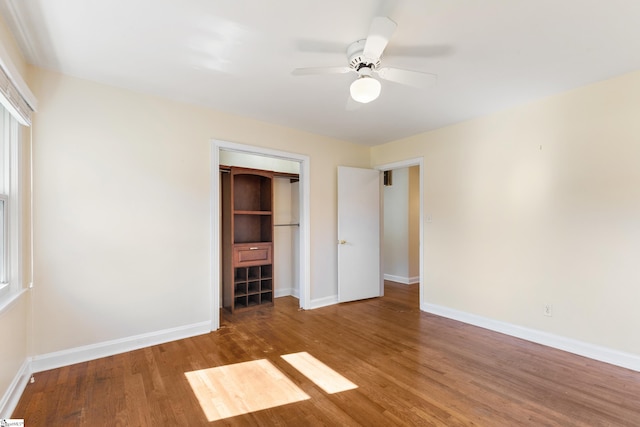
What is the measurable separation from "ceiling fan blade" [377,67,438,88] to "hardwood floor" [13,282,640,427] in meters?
2.22

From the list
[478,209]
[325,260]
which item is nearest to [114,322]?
[325,260]

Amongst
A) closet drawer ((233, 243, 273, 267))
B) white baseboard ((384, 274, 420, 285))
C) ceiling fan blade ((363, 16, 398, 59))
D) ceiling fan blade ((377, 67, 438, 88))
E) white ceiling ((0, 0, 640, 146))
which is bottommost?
white baseboard ((384, 274, 420, 285))

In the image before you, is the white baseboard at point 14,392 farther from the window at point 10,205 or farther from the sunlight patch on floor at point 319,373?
the sunlight patch on floor at point 319,373

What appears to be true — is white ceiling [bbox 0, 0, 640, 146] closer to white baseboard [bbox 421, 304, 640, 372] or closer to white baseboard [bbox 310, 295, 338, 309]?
white baseboard [bbox 421, 304, 640, 372]

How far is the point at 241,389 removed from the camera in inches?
85.7

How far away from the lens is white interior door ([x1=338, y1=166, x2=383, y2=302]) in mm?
4434

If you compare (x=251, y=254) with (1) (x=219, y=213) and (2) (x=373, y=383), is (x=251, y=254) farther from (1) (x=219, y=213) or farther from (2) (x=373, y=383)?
(2) (x=373, y=383)

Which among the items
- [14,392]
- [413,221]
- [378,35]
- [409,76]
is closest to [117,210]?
[14,392]

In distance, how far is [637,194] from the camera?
246cm

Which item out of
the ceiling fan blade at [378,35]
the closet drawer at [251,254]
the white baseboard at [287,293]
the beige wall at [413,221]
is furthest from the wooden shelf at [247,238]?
the beige wall at [413,221]

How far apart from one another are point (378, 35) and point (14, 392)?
331cm

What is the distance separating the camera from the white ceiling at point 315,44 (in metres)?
1.73

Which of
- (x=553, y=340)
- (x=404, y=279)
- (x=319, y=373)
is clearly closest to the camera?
(x=319, y=373)

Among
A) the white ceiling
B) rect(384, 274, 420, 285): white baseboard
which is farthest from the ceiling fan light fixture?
rect(384, 274, 420, 285): white baseboard
